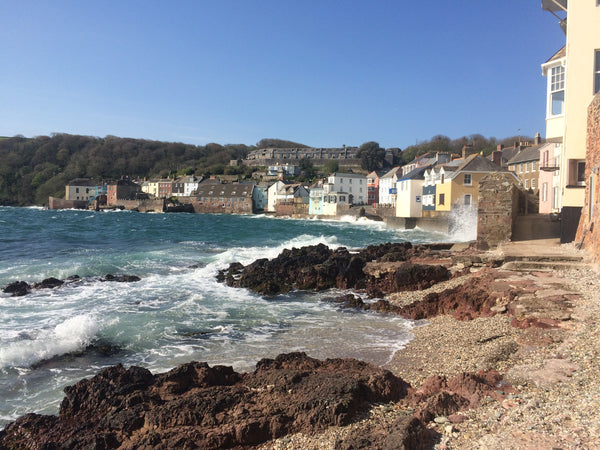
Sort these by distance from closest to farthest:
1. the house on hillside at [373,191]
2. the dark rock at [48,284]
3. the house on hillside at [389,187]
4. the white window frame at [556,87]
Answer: the dark rock at [48,284] < the white window frame at [556,87] < the house on hillside at [389,187] < the house on hillside at [373,191]

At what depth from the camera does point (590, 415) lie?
4.05m

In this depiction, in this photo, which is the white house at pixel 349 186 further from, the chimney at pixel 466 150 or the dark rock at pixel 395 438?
the dark rock at pixel 395 438

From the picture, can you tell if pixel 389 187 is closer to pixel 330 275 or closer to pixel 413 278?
pixel 330 275

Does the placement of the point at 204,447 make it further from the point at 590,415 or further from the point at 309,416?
the point at 590,415

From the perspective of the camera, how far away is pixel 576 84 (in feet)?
47.9

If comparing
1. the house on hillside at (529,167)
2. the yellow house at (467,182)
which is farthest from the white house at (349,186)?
the yellow house at (467,182)

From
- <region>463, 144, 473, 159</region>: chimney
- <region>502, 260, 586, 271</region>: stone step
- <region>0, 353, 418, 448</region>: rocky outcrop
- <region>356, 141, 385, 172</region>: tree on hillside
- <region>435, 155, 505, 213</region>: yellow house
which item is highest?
<region>356, 141, 385, 172</region>: tree on hillside

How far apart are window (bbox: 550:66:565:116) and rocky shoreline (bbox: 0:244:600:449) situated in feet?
35.1

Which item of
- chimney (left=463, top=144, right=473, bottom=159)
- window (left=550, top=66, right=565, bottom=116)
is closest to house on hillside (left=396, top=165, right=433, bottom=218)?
chimney (left=463, top=144, right=473, bottom=159)

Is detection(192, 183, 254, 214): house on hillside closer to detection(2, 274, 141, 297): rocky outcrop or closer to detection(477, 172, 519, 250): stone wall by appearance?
detection(2, 274, 141, 297): rocky outcrop

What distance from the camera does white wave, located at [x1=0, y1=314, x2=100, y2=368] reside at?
7.93 m

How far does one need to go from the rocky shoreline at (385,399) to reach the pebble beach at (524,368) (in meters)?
0.02

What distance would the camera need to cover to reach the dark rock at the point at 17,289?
14.1 m

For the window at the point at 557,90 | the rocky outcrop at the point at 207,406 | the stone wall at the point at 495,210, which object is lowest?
the rocky outcrop at the point at 207,406
